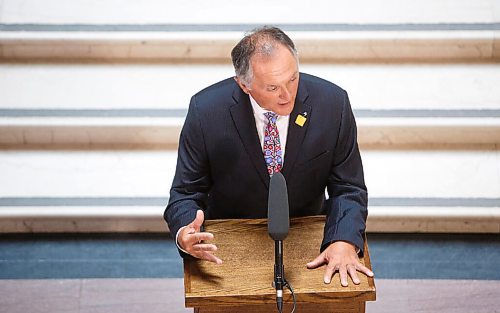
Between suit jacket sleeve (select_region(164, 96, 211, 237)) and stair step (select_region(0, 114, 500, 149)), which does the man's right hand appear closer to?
suit jacket sleeve (select_region(164, 96, 211, 237))

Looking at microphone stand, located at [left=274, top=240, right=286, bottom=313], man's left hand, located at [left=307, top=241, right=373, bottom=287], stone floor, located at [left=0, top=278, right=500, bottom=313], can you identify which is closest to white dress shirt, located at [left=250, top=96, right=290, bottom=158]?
man's left hand, located at [left=307, top=241, right=373, bottom=287]

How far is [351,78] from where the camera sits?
521 cm

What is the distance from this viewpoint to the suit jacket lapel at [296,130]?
11.0 feet

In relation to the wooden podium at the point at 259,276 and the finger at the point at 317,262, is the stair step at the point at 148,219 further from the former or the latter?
the finger at the point at 317,262

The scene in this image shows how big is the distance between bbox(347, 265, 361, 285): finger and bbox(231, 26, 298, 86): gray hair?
2.14ft

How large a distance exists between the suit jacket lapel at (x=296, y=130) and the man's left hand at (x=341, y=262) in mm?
417

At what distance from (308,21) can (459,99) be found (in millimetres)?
898

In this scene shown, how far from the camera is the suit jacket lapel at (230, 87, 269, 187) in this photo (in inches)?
132

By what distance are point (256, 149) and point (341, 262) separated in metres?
0.56

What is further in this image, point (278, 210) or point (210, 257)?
point (210, 257)

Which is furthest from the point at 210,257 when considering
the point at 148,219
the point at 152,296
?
the point at 148,219

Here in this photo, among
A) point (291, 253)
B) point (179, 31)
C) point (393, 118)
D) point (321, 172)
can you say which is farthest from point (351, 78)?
point (291, 253)

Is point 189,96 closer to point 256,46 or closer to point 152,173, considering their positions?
point 152,173

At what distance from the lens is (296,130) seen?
334 cm
